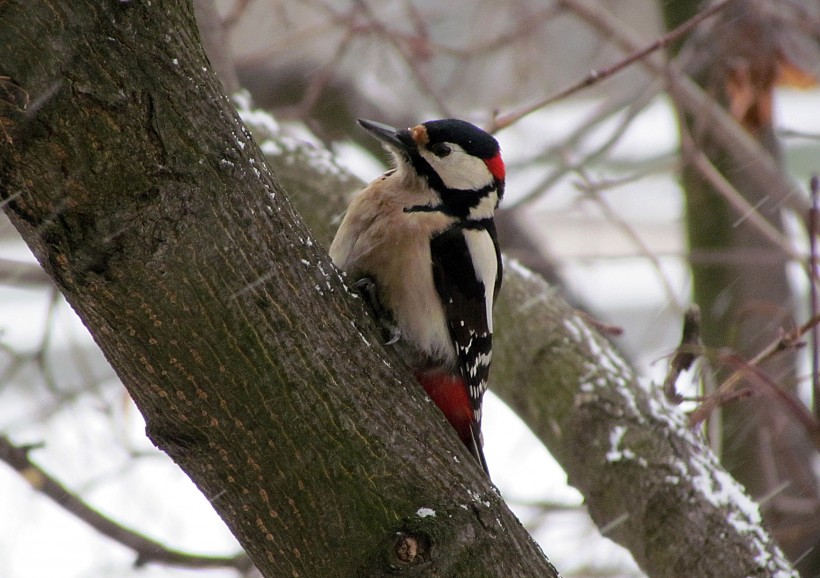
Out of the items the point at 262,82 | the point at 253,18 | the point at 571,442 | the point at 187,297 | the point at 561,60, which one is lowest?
the point at 187,297

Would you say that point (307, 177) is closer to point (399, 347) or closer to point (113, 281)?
point (399, 347)

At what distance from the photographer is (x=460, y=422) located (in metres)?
2.51

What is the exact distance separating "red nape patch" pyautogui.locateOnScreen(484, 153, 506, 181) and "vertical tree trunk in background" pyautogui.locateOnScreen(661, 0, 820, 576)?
89cm

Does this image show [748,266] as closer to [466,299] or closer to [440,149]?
[440,149]

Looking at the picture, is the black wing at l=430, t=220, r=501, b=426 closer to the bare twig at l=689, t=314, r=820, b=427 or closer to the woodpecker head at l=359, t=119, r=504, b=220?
the woodpecker head at l=359, t=119, r=504, b=220

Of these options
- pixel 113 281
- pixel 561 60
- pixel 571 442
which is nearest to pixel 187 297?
pixel 113 281

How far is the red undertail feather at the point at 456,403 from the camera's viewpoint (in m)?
2.51

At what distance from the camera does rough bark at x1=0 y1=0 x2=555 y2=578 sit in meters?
1.31

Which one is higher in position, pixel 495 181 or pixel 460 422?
pixel 495 181

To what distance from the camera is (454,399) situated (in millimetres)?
2543

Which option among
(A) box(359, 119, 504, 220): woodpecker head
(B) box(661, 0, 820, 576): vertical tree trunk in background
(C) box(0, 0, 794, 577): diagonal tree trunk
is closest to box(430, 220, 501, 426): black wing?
(A) box(359, 119, 504, 220): woodpecker head

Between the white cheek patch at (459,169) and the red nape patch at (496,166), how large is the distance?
13 millimetres

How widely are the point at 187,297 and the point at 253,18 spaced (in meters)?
4.66

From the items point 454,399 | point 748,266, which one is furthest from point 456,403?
point 748,266
